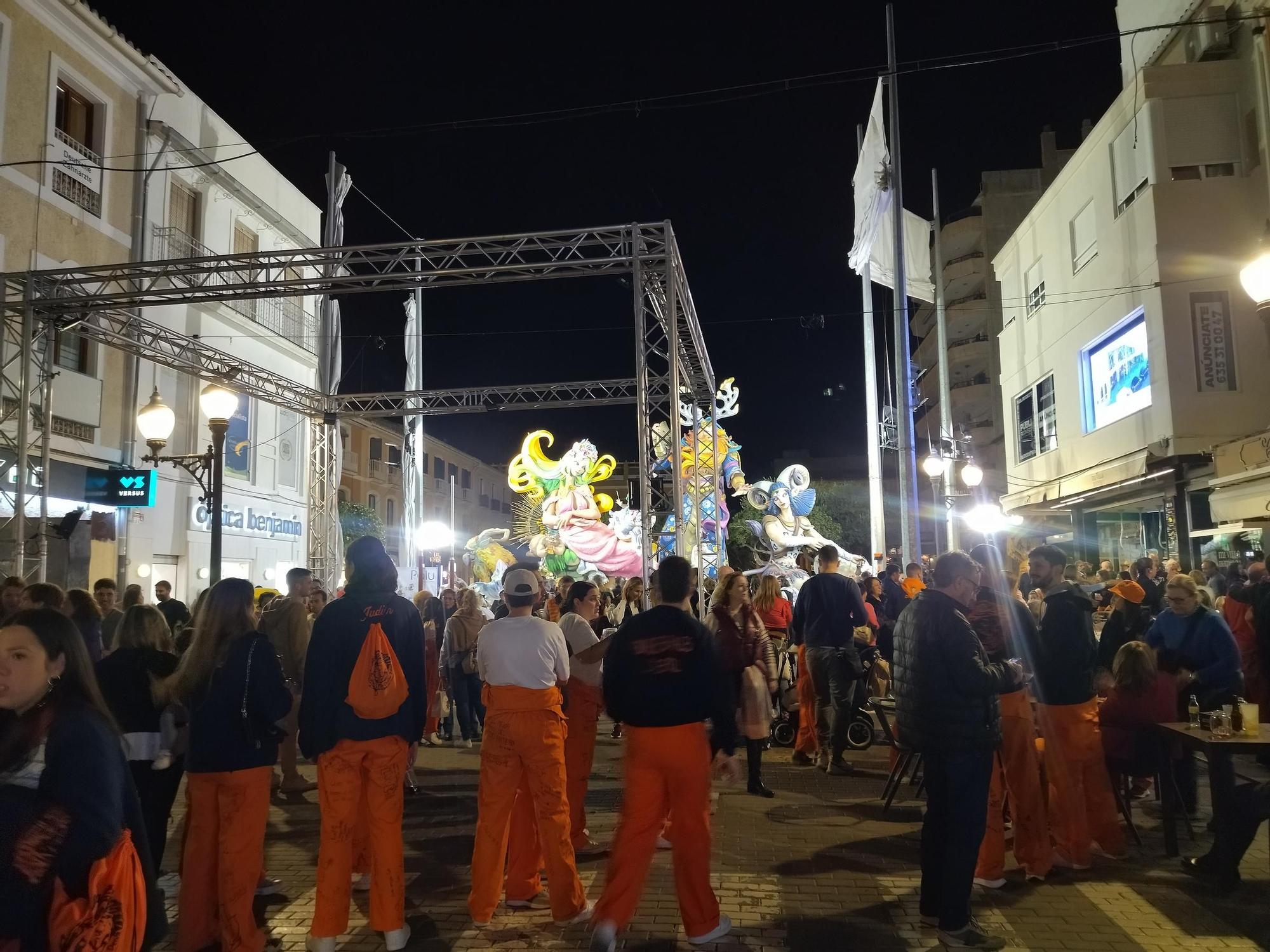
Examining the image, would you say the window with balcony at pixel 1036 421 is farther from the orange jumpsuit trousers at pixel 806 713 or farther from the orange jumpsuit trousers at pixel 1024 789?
the orange jumpsuit trousers at pixel 1024 789

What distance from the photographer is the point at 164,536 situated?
16.2 metres

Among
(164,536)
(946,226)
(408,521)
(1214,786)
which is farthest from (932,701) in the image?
(946,226)

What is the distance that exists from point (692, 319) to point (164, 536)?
1015 centimetres

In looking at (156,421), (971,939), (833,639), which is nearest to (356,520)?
(156,421)

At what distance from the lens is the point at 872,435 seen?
23656 millimetres

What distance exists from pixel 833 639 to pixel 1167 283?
38.4ft

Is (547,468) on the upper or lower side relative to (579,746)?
upper

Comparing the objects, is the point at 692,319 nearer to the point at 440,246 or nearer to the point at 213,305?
the point at 440,246

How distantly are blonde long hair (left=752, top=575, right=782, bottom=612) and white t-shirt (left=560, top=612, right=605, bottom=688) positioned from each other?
2799 millimetres

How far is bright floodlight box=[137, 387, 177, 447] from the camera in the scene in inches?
373

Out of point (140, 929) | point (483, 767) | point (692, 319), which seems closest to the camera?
point (140, 929)

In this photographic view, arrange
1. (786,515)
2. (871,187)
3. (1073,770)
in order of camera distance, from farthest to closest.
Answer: (786,515), (871,187), (1073,770)

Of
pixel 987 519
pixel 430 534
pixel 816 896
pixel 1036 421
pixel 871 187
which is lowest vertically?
pixel 816 896

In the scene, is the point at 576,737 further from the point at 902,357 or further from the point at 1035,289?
the point at 1035,289
